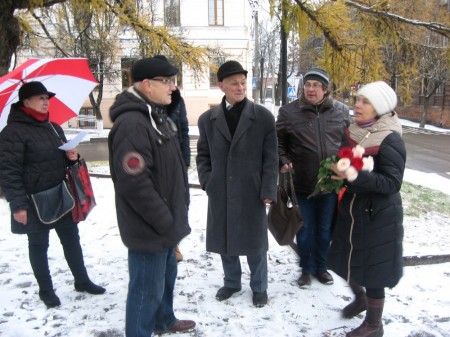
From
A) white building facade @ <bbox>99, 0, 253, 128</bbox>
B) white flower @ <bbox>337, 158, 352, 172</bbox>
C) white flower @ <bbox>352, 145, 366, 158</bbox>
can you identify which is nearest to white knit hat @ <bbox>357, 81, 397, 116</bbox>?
white flower @ <bbox>352, 145, 366, 158</bbox>

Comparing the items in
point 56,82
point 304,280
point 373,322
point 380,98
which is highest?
point 56,82

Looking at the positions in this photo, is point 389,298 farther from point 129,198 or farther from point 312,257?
point 129,198

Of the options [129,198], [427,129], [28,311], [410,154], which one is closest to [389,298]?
[129,198]

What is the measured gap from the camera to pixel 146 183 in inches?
89.2

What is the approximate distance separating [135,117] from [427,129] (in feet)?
89.1

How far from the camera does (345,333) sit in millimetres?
3062

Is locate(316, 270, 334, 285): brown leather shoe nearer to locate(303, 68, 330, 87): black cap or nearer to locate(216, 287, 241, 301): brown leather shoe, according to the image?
locate(216, 287, 241, 301): brown leather shoe

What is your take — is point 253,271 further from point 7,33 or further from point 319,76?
point 7,33

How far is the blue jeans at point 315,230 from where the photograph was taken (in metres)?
3.81

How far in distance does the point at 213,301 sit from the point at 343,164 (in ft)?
5.65

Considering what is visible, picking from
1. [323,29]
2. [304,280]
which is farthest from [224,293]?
[323,29]

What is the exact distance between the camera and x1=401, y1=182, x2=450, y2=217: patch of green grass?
6.54 metres

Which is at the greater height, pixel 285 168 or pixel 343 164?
pixel 343 164

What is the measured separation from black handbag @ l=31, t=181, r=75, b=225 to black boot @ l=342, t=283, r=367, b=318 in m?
2.31
